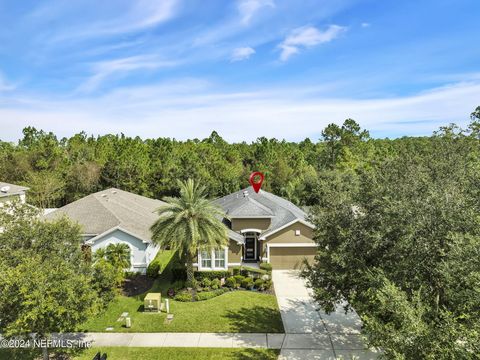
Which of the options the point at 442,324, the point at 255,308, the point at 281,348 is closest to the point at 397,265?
the point at 442,324

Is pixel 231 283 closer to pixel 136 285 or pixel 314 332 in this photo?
pixel 136 285

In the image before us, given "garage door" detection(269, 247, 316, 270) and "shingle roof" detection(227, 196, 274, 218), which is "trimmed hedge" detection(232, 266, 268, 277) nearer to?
"garage door" detection(269, 247, 316, 270)

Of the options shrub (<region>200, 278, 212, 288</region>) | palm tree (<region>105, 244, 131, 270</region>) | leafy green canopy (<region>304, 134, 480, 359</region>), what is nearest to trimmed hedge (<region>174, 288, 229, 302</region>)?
shrub (<region>200, 278, 212, 288</region>)

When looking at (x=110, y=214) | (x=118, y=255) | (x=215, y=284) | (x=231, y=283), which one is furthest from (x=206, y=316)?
(x=110, y=214)

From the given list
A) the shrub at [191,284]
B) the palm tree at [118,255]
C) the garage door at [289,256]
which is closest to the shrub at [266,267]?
the garage door at [289,256]

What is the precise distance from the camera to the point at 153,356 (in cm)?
1484

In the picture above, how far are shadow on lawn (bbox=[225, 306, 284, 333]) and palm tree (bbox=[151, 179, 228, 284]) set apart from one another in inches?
180

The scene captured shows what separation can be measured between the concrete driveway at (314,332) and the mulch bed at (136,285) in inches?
364

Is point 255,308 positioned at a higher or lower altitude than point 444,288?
lower

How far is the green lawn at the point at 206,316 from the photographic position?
17250 millimetres

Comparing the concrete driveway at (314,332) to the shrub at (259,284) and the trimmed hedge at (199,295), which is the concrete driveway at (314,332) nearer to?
the shrub at (259,284)

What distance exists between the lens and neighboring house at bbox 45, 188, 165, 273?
24.8 m

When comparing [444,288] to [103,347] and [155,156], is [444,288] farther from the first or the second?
[155,156]

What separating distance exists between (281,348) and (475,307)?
9180 millimetres
